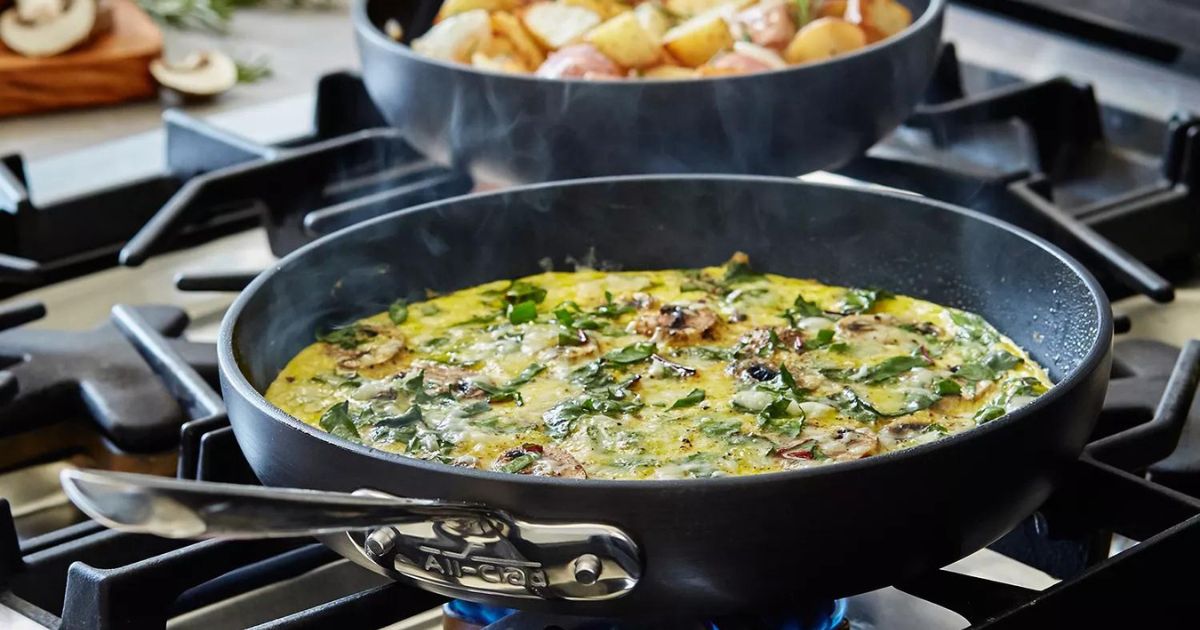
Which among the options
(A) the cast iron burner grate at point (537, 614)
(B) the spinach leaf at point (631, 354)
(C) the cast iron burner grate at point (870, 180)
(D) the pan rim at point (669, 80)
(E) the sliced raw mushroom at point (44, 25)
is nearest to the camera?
(A) the cast iron burner grate at point (537, 614)

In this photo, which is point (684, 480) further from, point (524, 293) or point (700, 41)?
point (700, 41)

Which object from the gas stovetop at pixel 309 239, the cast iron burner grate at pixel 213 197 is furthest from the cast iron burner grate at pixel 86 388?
the cast iron burner grate at pixel 213 197

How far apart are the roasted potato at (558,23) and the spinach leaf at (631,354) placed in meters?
0.60

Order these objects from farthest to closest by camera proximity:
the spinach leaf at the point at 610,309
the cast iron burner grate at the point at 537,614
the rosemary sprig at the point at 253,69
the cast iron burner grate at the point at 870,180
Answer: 1. the rosemary sprig at the point at 253,69
2. the cast iron burner grate at the point at 870,180
3. the spinach leaf at the point at 610,309
4. the cast iron burner grate at the point at 537,614

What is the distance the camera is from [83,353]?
4.70 ft

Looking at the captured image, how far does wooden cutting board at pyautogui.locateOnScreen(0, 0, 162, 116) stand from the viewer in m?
2.19

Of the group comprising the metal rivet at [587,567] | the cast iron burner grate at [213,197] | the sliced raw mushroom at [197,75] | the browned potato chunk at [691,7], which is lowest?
the sliced raw mushroom at [197,75]

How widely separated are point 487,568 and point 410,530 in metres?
0.05

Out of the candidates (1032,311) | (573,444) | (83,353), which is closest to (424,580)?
(573,444)

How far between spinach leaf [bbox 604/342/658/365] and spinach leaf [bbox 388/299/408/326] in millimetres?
201

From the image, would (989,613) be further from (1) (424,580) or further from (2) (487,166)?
(2) (487,166)

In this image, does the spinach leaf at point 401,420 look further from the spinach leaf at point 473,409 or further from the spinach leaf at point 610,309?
the spinach leaf at point 610,309

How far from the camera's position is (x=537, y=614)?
939 mm

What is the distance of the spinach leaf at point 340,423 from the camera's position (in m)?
1.06
